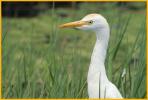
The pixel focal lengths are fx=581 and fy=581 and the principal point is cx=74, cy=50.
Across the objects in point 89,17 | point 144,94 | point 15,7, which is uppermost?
point 89,17

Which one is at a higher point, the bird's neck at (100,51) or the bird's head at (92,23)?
the bird's head at (92,23)

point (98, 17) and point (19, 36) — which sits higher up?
point (98, 17)

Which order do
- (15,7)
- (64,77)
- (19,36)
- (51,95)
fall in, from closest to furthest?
(51,95)
(64,77)
(19,36)
(15,7)

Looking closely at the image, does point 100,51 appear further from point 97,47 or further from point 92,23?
point 92,23

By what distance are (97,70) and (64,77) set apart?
151mm

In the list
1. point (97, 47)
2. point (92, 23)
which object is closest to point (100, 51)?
point (97, 47)

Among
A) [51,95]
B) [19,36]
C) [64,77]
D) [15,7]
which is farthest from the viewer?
[15,7]

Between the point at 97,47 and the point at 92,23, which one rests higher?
the point at 92,23

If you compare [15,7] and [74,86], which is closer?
[74,86]

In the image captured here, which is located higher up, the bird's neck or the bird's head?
the bird's head

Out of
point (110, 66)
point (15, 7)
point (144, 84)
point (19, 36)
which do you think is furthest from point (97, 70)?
point (15, 7)

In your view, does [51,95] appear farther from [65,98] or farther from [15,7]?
[15,7]

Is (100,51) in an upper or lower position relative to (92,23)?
lower

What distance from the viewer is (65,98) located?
2426 mm
